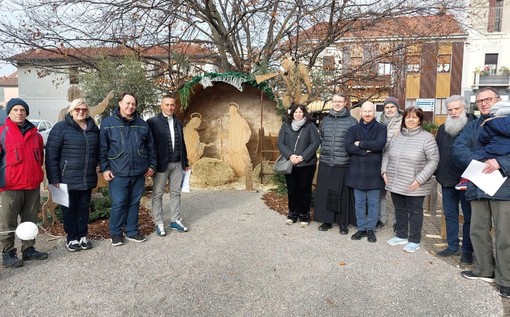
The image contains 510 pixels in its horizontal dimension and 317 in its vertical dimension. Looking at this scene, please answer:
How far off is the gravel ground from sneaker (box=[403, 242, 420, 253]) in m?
0.07

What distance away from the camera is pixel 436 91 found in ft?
92.6

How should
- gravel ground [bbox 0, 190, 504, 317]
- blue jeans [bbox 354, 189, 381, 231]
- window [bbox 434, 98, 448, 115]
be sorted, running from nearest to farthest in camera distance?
gravel ground [bbox 0, 190, 504, 317]
blue jeans [bbox 354, 189, 381, 231]
window [bbox 434, 98, 448, 115]

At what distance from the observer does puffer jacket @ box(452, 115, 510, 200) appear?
307 cm

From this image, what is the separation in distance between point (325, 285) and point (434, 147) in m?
1.90

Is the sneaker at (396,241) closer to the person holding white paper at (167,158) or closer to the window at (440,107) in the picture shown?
the person holding white paper at (167,158)

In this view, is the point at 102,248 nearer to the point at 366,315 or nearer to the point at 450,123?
the point at 366,315

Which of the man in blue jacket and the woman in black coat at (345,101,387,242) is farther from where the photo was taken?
the woman in black coat at (345,101,387,242)

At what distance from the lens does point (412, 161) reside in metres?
4.00

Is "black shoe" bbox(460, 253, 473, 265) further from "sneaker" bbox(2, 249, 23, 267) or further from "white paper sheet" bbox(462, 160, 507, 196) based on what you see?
"sneaker" bbox(2, 249, 23, 267)

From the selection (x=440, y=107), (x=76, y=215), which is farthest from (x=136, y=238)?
(x=440, y=107)

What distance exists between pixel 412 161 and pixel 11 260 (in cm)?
420

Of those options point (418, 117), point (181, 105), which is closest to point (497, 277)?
point (418, 117)

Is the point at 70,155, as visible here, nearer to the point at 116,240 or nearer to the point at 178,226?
the point at 116,240

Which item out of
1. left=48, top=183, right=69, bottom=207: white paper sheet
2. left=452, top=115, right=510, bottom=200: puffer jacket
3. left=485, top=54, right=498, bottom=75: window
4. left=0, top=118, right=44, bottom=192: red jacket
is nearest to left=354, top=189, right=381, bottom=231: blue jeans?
left=452, top=115, right=510, bottom=200: puffer jacket
